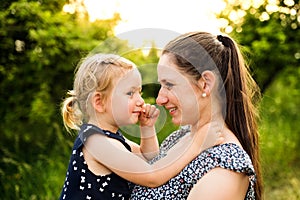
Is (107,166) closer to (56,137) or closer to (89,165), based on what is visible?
(89,165)

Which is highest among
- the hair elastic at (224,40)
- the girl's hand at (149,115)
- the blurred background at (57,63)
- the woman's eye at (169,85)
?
the hair elastic at (224,40)

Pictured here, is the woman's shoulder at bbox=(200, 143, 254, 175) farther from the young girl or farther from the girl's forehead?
the girl's forehead

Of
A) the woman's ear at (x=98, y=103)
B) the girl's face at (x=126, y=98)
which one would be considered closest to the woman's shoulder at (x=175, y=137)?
the girl's face at (x=126, y=98)

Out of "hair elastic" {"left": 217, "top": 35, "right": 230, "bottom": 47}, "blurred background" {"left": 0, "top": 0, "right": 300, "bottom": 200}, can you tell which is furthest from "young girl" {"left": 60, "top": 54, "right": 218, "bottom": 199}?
"blurred background" {"left": 0, "top": 0, "right": 300, "bottom": 200}

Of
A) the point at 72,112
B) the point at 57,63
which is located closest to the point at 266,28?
the point at 57,63

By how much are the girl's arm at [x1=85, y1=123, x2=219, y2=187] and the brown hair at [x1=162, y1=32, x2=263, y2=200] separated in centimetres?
15

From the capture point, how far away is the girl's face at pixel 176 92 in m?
2.53

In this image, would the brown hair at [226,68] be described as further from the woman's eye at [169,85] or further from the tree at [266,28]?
the tree at [266,28]

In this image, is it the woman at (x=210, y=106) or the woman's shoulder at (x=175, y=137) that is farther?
the woman's shoulder at (x=175, y=137)

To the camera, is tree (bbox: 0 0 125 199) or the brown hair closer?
the brown hair

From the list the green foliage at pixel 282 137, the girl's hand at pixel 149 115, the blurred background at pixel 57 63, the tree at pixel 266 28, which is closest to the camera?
the girl's hand at pixel 149 115

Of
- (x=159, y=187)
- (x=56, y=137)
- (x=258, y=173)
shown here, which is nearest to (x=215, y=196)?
(x=159, y=187)

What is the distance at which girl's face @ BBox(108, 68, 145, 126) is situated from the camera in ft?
8.91

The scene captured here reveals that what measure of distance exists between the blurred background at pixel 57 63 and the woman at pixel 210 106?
6.26 ft
